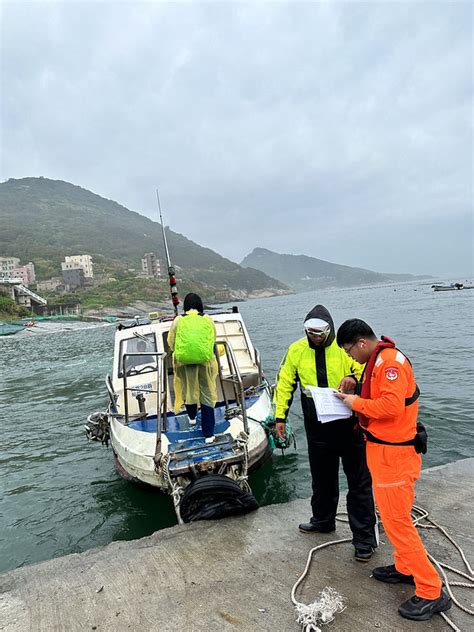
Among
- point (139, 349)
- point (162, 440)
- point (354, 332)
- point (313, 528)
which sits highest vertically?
point (354, 332)

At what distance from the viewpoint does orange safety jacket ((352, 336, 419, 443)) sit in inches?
113

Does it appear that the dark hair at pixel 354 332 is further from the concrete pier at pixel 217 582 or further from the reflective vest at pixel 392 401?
the concrete pier at pixel 217 582

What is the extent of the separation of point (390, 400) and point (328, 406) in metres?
0.71

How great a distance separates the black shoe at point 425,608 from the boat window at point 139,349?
606cm

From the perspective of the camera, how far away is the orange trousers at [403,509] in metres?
2.81

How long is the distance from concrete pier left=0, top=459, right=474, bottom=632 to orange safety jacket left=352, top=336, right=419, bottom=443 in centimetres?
129

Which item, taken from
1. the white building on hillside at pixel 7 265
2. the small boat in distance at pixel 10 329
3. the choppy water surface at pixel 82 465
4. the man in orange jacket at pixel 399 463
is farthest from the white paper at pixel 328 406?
the white building on hillside at pixel 7 265

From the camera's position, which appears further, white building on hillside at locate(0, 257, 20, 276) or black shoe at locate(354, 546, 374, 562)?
white building on hillside at locate(0, 257, 20, 276)

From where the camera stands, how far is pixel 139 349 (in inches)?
334

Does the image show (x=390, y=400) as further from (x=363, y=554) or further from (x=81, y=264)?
(x=81, y=264)

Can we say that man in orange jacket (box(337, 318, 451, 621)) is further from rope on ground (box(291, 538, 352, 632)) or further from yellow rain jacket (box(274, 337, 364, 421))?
yellow rain jacket (box(274, 337, 364, 421))

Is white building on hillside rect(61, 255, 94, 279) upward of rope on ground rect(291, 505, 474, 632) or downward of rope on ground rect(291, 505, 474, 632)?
upward

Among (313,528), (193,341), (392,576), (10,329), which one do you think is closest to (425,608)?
(392,576)

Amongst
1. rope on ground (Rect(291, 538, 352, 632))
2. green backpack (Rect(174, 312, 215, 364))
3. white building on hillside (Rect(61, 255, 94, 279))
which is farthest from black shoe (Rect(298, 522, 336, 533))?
white building on hillside (Rect(61, 255, 94, 279))
